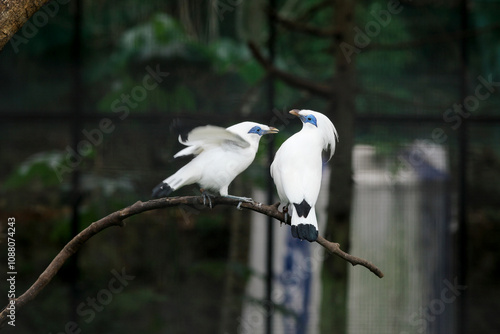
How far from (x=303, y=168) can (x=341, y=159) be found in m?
1.95

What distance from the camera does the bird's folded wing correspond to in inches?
65.2

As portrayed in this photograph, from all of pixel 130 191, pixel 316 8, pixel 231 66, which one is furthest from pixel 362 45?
pixel 130 191

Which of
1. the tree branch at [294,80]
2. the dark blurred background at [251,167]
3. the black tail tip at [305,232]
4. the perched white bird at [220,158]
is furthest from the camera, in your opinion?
the dark blurred background at [251,167]

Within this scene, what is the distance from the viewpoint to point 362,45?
3.70m

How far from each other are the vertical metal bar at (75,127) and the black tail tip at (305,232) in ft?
7.55

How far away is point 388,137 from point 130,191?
1422 mm

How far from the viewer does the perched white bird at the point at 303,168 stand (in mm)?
1646

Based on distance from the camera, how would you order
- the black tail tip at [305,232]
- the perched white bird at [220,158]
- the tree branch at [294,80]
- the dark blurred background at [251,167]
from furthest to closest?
the dark blurred background at [251,167], the tree branch at [294,80], the perched white bird at [220,158], the black tail tip at [305,232]

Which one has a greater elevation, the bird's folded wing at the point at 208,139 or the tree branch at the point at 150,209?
the bird's folded wing at the point at 208,139

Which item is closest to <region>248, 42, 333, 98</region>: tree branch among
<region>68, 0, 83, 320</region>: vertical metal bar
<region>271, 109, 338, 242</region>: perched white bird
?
<region>68, 0, 83, 320</region>: vertical metal bar

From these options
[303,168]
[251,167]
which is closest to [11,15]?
[303,168]

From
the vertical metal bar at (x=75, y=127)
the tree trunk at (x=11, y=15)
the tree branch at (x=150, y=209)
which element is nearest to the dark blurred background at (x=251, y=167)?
the vertical metal bar at (x=75, y=127)

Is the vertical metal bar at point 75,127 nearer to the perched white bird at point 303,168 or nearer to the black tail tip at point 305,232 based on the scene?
the perched white bird at point 303,168

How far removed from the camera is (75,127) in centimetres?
368
